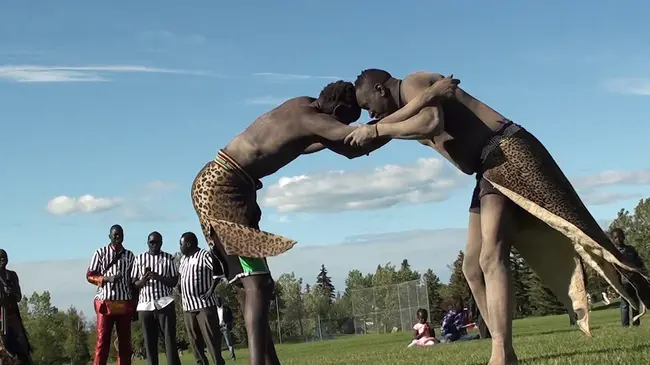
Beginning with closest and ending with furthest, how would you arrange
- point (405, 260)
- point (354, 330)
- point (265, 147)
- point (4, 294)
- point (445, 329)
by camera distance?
1. point (265, 147)
2. point (4, 294)
3. point (445, 329)
4. point (354, 330)
5. point (405, 260)

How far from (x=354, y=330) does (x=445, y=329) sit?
33969 millimetres

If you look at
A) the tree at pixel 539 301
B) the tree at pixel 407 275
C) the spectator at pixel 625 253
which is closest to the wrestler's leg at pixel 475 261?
the spectator at pixel 625 253

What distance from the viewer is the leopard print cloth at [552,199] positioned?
6031mm

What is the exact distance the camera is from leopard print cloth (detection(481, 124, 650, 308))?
19.8ft

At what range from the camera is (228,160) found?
234 inches

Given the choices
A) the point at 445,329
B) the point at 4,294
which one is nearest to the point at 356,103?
the point at 4,294

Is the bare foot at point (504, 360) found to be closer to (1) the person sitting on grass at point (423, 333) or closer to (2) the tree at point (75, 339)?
(1) the person sitting on grass at point (423, 333)

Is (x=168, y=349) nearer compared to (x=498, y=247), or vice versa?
(x=498, y=247)

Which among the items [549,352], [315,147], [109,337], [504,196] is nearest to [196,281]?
[109,337]

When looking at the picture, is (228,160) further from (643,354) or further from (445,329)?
(445,329)

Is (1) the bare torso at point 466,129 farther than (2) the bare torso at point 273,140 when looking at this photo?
Yes

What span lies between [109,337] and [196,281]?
138 cm

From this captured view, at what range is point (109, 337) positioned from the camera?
11641mm

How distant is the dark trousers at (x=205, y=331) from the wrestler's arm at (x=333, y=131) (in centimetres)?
663
